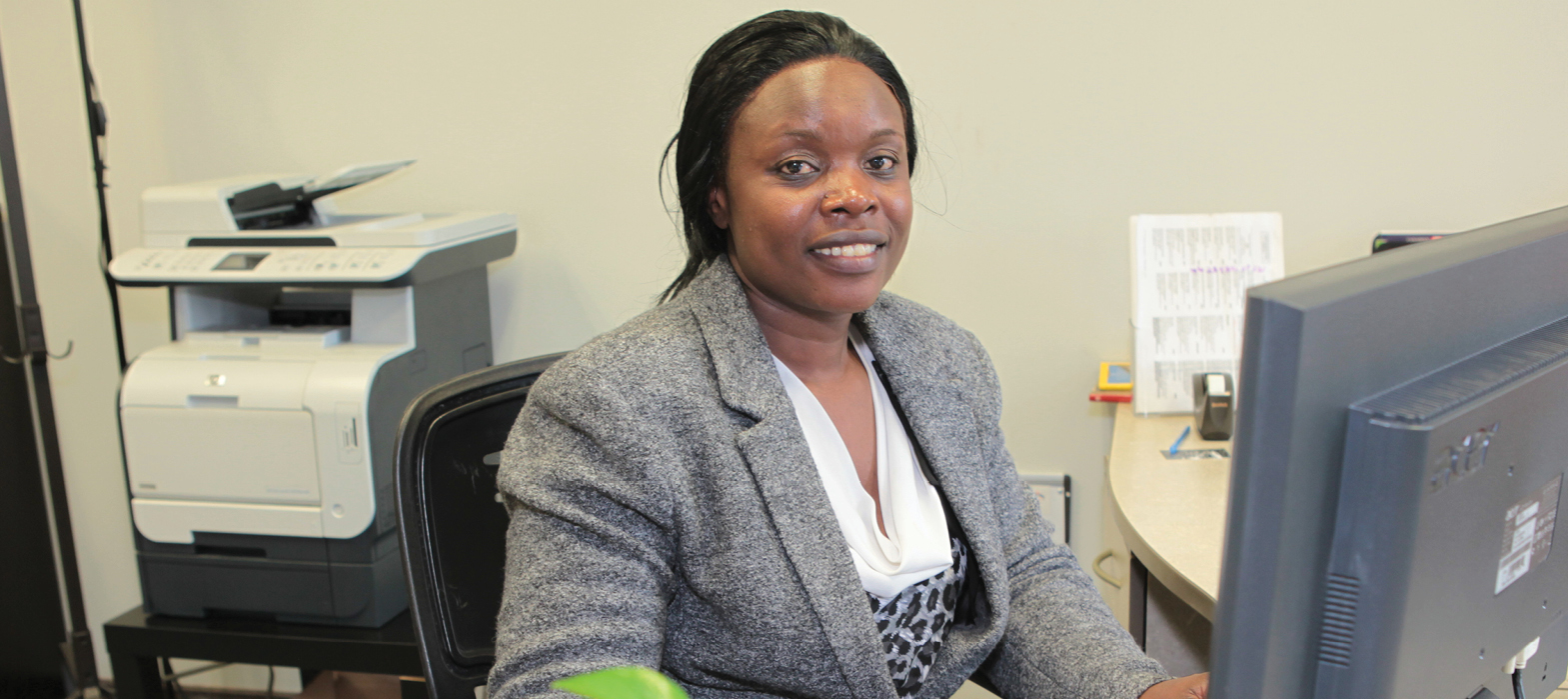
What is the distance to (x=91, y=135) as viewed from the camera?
204 cm

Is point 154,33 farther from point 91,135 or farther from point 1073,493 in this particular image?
point 1073,493

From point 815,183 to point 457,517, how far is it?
1.85 ft

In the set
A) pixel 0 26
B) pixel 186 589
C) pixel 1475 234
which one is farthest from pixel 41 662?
pixel 1475 234

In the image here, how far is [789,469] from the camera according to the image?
925mm

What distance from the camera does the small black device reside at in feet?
5.55

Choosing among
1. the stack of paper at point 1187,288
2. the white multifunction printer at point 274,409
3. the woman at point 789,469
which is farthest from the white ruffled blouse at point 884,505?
the white multifunction printer at point 274,409

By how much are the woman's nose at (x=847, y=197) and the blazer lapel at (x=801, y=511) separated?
0.50 ft

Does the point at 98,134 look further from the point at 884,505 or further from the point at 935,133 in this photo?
the point at 884,505

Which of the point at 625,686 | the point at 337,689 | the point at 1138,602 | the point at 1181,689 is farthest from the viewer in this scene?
the point at 337,689

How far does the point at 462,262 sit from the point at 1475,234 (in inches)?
68.4

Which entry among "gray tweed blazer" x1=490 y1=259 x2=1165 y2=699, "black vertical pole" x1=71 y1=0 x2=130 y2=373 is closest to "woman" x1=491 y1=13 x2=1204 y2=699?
"gray tweed blazer" x1=490 y1=259 x2=1165 y2=699

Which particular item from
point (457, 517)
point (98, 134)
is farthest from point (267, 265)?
point (457, 517)

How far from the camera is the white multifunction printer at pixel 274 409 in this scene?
5.80 feet

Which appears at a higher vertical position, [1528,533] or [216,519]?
[1528,533]
